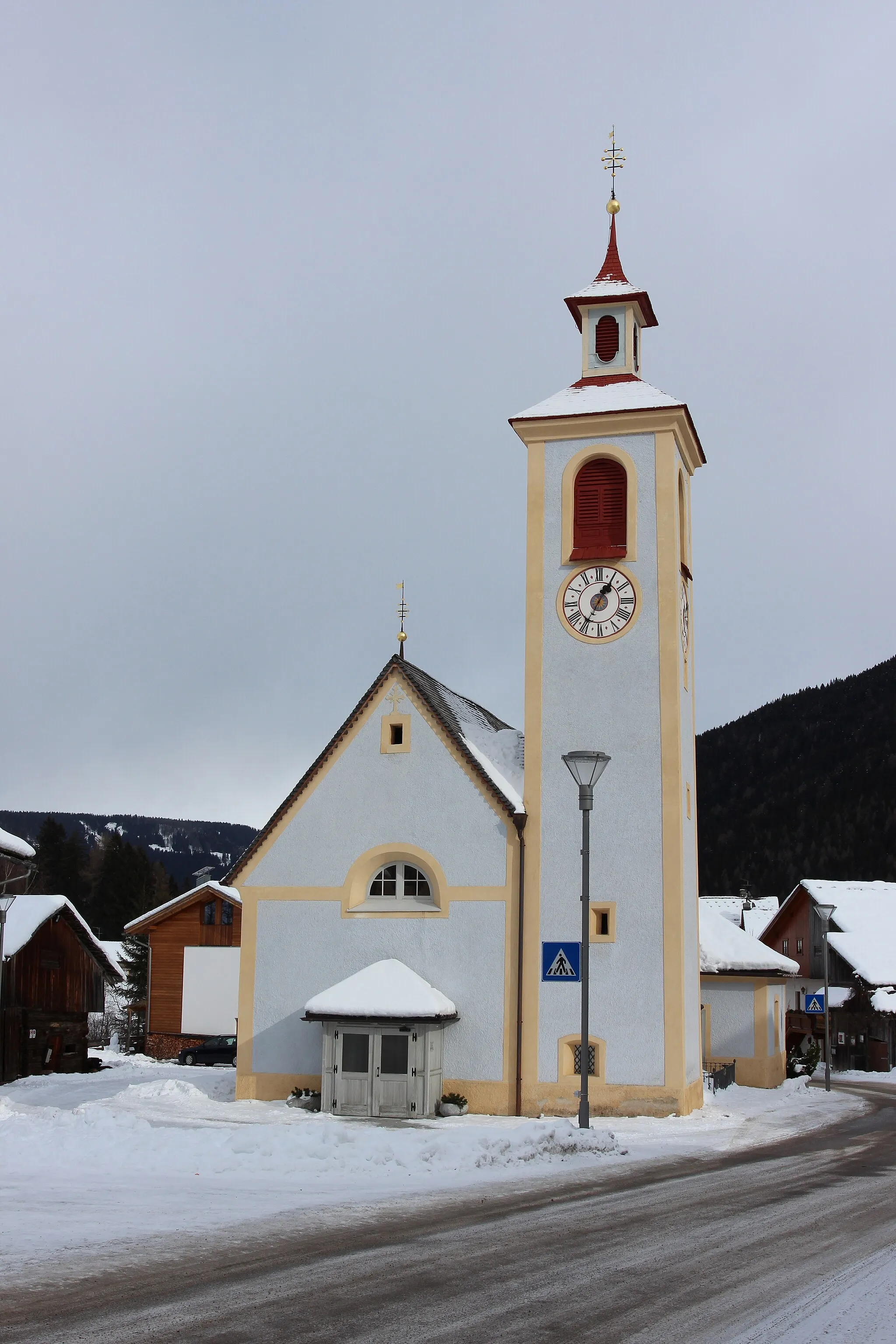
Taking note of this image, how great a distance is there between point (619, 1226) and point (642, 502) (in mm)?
19860

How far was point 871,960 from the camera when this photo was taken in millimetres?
55500

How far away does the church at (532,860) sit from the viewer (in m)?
27.7

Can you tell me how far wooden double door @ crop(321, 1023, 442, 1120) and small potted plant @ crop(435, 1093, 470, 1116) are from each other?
0.72 feet

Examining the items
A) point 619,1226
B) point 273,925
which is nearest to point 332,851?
point 273,925

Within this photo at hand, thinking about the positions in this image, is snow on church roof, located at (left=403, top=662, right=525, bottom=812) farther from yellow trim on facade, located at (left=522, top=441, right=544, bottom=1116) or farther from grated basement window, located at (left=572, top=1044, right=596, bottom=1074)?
grated basement window, located at (left=572, top=1044, right=596, bottom=1074)

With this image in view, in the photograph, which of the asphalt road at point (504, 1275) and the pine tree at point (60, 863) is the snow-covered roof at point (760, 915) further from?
the pine tree at point (60, 863)

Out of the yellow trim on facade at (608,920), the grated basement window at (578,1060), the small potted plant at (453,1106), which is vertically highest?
the yellow trim on facade at (608,920)

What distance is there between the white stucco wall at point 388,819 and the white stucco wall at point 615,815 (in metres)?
1.50

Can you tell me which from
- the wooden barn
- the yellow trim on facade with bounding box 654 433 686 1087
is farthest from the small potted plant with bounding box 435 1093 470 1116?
the wooden barn

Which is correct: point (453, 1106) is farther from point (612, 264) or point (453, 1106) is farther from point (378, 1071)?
point (612, 264)

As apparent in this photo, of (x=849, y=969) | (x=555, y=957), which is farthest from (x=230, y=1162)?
(x=849, y=969)

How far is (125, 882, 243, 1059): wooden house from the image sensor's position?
55.4m

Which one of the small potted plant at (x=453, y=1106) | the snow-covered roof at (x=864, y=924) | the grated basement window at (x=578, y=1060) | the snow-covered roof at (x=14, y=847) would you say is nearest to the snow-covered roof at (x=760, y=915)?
the snow-covered roof at (x=864, y=924)

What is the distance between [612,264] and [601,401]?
17.5ft
